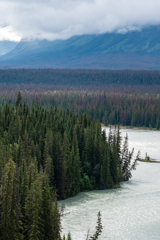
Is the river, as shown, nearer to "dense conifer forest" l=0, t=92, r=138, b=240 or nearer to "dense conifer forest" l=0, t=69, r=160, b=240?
"dense conifer forest" l=0, t=69, r=160, b=240

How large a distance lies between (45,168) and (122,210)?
1270 cm

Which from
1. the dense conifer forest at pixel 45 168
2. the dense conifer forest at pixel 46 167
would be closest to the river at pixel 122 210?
the dense conifer forest at pixel 46 167

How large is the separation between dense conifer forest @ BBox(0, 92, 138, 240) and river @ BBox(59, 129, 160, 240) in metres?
2.86

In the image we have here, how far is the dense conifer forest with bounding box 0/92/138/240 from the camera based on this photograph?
138ft

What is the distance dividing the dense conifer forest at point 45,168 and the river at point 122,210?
2.86m

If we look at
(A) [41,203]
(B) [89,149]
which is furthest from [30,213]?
Result: (B) [89,149]

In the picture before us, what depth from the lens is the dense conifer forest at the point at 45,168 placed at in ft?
138

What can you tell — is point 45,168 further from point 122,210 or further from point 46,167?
point 122,210

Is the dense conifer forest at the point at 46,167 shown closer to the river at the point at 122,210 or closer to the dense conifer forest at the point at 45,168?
the dense conifer forest at the point at 45,168

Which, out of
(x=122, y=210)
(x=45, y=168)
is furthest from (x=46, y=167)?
(x=122, y=210)

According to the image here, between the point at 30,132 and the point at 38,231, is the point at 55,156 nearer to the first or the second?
the point at 30,132

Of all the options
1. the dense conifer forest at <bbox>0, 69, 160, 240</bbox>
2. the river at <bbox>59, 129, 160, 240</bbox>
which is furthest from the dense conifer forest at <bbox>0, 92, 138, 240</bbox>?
the river at <bbox>59, 129, 160, 240</bbox>

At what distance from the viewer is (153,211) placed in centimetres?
6388

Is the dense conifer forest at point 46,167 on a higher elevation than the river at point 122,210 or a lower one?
higher
